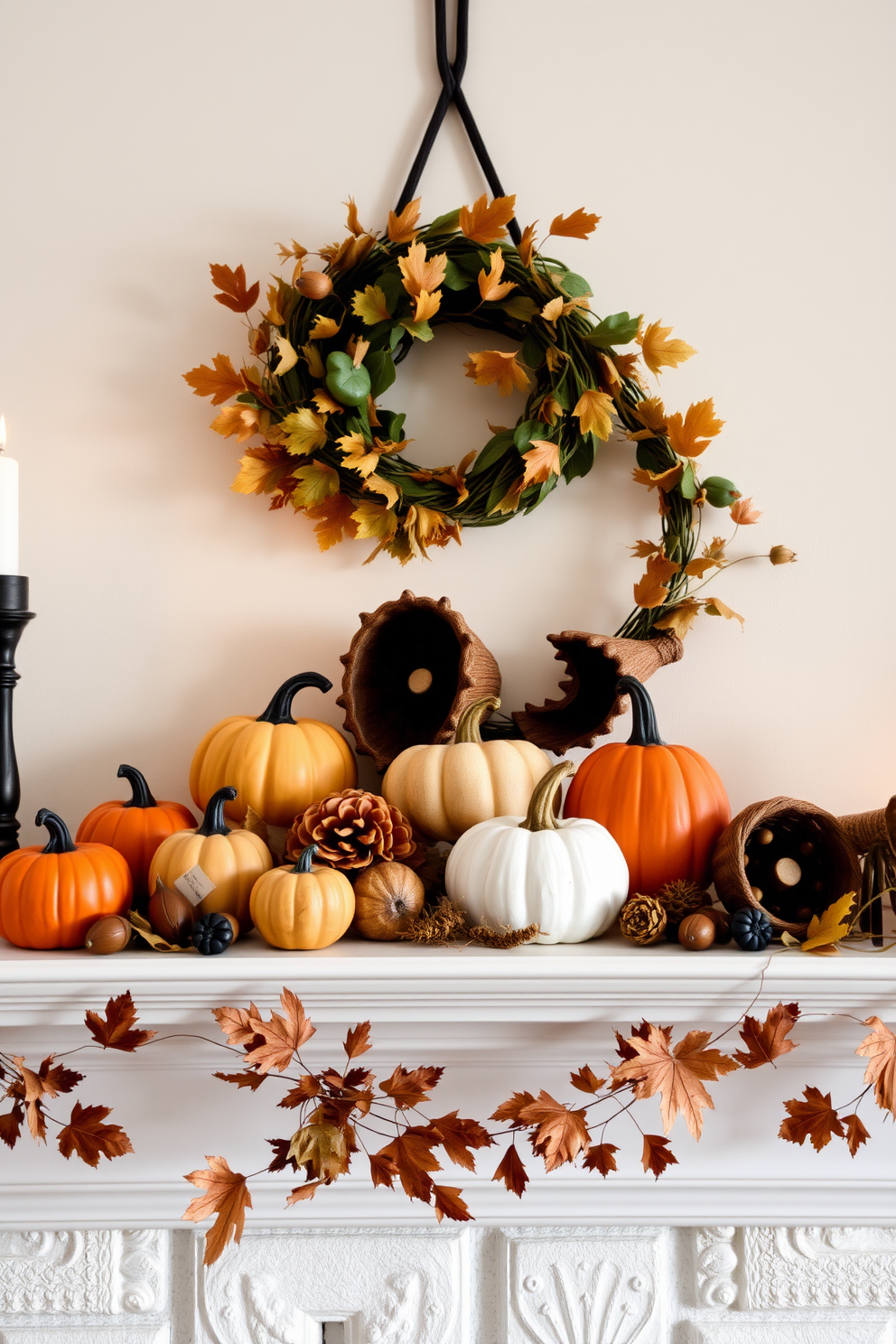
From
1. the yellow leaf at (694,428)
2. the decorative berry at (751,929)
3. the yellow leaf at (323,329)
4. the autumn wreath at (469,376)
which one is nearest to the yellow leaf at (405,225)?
the autumn wreath at (469,376)

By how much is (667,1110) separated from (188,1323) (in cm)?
55

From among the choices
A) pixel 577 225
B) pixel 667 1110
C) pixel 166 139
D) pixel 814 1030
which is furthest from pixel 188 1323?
pixel 166 139

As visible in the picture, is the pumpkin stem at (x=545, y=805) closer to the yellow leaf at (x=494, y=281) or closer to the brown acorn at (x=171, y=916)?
the brown acorn at (x=171, y=916)

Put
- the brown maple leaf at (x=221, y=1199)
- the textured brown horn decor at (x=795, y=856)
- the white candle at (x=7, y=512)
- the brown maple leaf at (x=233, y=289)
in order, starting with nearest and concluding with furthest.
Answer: the brown maple leaf at (x=221, y=1199) → the textured brown horn decor at (x=795, y=856) → the white candle at (x=7, y=512) → the brown maple leaf at (x=233, y=289)

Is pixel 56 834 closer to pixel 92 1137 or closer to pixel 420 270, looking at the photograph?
pixel 92 1137

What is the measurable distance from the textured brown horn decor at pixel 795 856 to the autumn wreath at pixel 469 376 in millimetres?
257

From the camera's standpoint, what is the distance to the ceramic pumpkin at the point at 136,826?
35.4 inches

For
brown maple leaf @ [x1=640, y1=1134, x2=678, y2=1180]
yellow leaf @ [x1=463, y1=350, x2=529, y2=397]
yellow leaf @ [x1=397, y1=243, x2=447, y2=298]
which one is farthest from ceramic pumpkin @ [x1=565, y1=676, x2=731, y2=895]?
yellow leaf @ [x1=397, y1=243, x2=447, y2=298]

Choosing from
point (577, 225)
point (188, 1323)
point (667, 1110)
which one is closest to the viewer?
point (667, 1110)

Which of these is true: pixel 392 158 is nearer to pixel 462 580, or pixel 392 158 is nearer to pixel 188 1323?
pixel 462 580

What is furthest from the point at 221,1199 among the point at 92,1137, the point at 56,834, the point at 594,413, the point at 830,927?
the point at 594,413

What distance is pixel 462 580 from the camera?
3.57ft

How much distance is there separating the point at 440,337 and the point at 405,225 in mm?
133

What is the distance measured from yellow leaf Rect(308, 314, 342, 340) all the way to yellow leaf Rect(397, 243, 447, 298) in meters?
0.10
